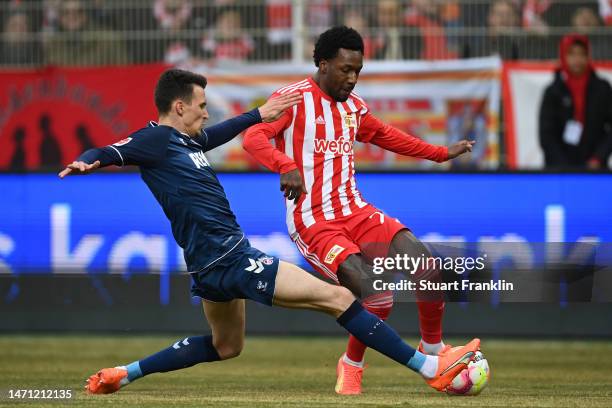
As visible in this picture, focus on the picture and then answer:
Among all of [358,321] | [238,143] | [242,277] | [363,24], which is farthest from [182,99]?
[363,24]

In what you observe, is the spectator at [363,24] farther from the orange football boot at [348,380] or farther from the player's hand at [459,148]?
the orange football boot at [348,380]

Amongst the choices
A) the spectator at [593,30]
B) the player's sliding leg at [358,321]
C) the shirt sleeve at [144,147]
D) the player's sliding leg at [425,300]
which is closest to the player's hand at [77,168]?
the shirt sleeve at [144,147]

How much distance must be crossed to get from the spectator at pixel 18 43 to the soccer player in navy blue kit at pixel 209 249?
26.3 ft

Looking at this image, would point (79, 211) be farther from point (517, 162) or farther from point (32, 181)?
point (517, 162)

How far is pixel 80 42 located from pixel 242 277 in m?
8.70

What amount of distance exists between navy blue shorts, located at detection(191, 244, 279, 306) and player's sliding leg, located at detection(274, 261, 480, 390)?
0.19ft

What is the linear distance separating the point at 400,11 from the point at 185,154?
771 centimetres

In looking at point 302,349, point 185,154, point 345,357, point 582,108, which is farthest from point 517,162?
point 185,154

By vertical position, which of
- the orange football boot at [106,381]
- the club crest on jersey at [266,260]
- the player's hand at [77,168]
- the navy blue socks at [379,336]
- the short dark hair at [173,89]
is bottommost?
the orange football boot at [106,381]

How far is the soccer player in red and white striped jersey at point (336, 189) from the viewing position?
27.5ft

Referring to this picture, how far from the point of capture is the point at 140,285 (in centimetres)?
1226

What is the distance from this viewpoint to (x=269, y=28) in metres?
15.0

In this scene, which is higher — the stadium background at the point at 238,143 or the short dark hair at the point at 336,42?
the short dark hair at the point at 336,42

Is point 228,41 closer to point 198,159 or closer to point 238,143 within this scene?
point 238,143
